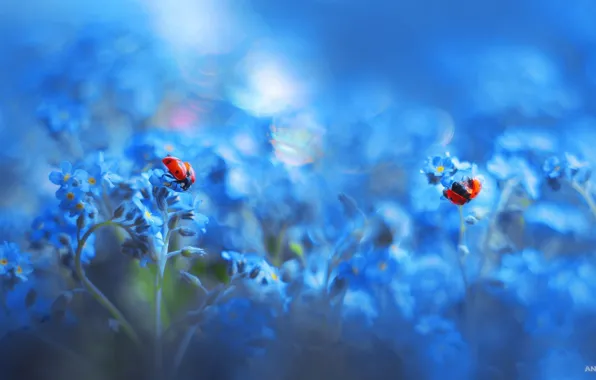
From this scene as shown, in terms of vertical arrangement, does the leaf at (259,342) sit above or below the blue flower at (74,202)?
above

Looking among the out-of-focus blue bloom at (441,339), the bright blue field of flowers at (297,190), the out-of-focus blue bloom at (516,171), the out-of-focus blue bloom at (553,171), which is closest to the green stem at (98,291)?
the bright blue field of flowers at (297,190)

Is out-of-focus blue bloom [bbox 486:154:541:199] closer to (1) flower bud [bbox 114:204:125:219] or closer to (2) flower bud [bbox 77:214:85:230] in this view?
(1) flower bud [bbox 114:204:125:219]

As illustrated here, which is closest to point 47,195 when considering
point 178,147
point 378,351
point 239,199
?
point 178,147

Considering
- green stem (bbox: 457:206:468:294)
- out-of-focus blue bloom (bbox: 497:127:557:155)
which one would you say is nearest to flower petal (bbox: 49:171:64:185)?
green stem (bbox: 457:206:468:294)

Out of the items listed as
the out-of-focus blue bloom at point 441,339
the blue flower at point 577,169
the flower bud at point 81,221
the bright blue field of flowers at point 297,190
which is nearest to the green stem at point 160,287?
the bright blue field of flowers at point 297,190

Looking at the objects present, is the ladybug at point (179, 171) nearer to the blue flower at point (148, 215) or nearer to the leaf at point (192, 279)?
the blue flower at point (148, 215)

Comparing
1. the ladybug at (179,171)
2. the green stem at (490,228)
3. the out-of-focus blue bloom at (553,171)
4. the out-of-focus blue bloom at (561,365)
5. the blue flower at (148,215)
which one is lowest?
the blue flower at (148,215)
